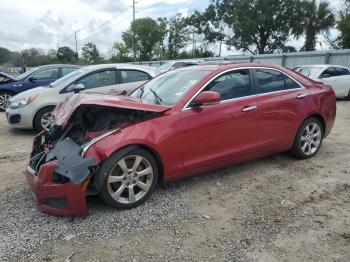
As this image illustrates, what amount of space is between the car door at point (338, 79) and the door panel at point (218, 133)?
992 centimetres

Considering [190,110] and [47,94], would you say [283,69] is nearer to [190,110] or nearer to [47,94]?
[190,110]

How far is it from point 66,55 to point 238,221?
75.1 meters

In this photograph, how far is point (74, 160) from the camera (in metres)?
3.76

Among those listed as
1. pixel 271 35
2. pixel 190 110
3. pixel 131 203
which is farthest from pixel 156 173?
pixel 271 35

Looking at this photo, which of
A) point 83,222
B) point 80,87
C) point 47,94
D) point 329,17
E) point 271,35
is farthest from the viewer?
point 271,35

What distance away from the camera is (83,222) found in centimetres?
380

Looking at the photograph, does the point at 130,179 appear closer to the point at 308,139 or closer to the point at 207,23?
the point at 308,139

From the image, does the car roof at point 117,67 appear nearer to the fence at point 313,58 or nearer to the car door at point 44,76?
the car door at point 44,76

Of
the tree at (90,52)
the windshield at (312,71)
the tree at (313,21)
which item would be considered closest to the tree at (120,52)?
the tree at (90,52)

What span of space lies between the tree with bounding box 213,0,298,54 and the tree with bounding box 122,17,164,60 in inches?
706

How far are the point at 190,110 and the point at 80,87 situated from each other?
365 cm

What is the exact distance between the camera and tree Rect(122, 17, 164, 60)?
6334 centimetres

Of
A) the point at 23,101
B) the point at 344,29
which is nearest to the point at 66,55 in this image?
the point at 344,29

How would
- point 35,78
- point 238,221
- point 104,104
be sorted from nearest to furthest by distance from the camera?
point 238,221 → point 104,104 → point 35,78
